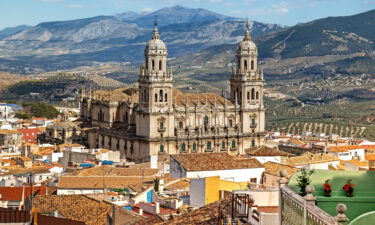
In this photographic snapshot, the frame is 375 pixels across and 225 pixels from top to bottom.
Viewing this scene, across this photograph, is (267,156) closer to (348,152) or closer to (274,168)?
(348,152)

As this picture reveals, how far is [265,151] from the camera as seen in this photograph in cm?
6119

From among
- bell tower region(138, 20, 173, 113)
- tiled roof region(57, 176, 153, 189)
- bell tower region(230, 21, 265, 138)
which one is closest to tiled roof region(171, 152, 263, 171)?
tiled roof region(57, 176, 153, 189)

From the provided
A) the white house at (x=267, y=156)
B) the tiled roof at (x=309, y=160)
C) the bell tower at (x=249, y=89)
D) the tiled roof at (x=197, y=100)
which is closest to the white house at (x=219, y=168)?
the white house at (x=267, y=156)

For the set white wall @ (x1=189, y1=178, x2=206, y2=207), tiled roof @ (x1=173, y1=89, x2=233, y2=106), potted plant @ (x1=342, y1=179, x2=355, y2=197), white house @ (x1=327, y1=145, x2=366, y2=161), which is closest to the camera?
potted plant @ (x1=342, y1=179, x2=355, y2=197)

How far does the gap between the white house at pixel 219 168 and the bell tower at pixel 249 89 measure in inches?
2034

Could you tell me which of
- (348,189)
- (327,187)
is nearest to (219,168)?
(327,187)

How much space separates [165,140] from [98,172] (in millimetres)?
35933

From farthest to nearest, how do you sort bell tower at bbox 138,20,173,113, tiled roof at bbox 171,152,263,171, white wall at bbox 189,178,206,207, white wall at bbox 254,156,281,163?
bell tower at bbox 138,20,173,113, white wall at bbox 254,156,281,163, tiled roof at bbox 171,152,263,171, white wall at bbox 189,178,206,207

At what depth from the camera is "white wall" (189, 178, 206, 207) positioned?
28297 mm

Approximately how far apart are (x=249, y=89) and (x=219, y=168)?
5512cm

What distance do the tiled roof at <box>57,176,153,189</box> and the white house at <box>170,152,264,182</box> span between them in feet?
11.4

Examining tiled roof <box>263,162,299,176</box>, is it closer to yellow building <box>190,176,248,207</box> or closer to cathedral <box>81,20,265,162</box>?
yellow building <box>190,176,248,207</box>

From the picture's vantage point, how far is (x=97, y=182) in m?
46.2

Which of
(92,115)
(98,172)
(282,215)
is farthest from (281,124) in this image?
(282,215)
